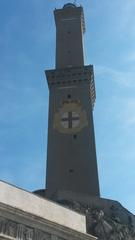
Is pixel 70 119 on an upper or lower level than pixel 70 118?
lower

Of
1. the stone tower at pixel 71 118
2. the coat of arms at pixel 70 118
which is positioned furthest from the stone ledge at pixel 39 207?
the coat of arms at pixel 70 118

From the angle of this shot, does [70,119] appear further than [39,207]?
Yes

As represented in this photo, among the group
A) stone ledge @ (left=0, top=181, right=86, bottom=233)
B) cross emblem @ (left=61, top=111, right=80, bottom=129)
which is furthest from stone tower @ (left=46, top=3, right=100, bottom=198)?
stone ledge @ (left=0, top=181, right=86, bottom=233)

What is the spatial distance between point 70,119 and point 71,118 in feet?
0.61

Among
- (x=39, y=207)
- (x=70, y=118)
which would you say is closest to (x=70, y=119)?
(x=70, y=118)

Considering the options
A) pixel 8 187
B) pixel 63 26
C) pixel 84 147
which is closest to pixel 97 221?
pixel 84 147

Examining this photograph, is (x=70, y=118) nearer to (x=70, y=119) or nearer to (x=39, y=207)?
(x=70, y=119)

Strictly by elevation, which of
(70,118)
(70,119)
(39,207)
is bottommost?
(39,207)

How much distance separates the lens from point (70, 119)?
46.5 m

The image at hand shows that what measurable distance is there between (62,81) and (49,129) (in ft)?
22.5

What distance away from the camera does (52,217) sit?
16.5m

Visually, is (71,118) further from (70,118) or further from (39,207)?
(39,207)

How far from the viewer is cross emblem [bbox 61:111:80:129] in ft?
151

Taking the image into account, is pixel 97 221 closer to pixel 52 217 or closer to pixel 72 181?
pixel 72 181
